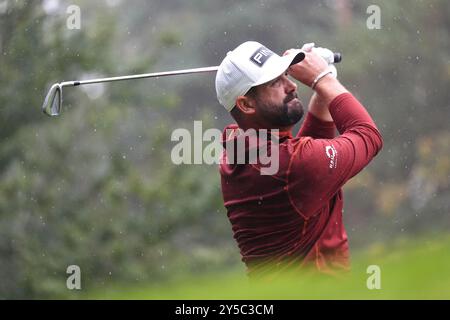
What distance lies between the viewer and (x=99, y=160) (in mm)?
17375

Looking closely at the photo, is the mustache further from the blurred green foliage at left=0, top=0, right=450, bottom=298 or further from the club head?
the blurred green foliage at left=0, top=0, right=450, bottom=298

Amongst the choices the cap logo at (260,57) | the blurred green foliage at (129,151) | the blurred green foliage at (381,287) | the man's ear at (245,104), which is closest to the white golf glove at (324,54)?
the cap logo at (260,57)

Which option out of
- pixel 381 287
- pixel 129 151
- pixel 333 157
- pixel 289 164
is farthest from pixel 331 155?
pixel 129 151

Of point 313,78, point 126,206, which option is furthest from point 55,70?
point 313,78

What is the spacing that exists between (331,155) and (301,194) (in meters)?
0.20

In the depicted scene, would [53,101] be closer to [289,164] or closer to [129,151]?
[289,164]

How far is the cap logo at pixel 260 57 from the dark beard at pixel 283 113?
17cm

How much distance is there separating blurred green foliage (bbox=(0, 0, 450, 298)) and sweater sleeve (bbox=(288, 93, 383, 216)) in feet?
32.3

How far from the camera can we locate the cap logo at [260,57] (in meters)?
4.30

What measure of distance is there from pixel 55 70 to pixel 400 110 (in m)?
9.66

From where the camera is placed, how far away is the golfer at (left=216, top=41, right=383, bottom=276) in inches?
162

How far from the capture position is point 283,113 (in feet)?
13.8

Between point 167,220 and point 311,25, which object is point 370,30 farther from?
point 167,220

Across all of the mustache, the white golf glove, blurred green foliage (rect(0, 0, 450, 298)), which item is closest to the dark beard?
the mustache
